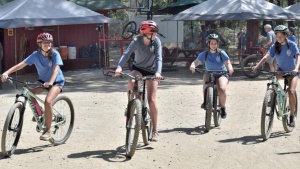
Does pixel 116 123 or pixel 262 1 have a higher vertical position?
pixel 262 1

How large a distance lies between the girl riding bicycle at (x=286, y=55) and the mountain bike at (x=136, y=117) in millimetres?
1987

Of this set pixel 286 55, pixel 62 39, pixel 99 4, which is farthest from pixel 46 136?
pixel 99 4

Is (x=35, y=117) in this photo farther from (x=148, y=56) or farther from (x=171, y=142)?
(x=171, y=142)

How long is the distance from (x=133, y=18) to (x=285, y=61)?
17775 mm

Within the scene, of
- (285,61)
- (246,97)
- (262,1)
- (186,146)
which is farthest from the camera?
(262,1)

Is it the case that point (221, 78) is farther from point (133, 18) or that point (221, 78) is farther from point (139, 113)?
point (133, 18)

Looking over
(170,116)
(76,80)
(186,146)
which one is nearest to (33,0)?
(76,80)

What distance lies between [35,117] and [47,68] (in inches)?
25.7

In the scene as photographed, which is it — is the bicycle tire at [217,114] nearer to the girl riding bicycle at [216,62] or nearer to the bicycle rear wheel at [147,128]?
the girl riding bicycle at [216,62]

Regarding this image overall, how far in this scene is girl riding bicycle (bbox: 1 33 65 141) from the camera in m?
9.00

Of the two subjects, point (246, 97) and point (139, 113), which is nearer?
point (139, 113)

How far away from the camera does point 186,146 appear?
9430 millimetres

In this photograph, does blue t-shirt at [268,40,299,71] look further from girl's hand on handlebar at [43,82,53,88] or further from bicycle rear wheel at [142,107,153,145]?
girl's hand on handlebar at [43,82,53,88]

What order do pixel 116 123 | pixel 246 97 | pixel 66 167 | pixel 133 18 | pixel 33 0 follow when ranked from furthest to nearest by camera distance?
pixel 133 18 < pixel 33 0 < pixel 246 97 < pixel 116 123 < pixel 66 167
